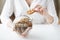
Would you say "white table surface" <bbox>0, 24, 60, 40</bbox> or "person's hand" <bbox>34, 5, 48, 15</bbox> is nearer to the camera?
"white table surface" <bbox>0, 24, 60, 40</bbox>

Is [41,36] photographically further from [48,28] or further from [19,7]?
[19,7]

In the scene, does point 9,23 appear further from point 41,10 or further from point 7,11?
point 41,10

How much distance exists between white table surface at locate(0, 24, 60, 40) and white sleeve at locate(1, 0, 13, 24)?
5 centimetres

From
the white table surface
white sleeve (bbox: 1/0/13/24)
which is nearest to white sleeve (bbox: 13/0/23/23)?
white sleeve (bbox: 1/0/13/24)

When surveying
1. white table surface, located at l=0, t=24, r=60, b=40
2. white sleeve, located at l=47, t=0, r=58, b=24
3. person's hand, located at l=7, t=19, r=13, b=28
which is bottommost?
white table surface, located at l=0, t=24, r=60, b=40

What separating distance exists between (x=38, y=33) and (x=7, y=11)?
0.30 meters

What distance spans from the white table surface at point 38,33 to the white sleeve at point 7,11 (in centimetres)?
5

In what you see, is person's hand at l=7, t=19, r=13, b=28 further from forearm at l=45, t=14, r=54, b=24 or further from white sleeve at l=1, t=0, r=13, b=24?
forearm at l=45, t=14, r=54, b=24

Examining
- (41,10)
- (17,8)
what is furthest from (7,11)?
(41,10)

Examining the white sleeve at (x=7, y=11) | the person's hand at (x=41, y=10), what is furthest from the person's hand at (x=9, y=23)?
the person's hand at (x=41, y=10)

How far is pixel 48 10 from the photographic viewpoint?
40.8 inches

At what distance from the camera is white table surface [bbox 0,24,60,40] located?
83cm

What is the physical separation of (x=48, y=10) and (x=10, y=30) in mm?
313

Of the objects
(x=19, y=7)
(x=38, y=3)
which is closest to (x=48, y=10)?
(x=38, y=3)
